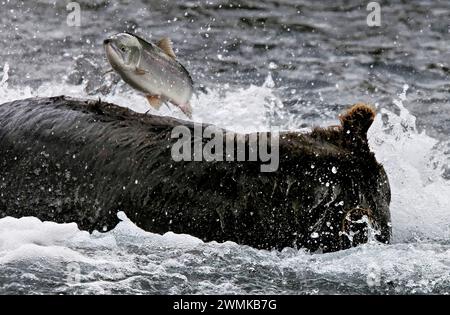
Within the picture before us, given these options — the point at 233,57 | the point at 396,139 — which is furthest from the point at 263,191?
the point at 233,57

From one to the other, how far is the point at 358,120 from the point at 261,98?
13.3ft

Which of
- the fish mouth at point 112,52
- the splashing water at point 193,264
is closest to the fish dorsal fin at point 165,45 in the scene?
the fish mouth at point 112,52

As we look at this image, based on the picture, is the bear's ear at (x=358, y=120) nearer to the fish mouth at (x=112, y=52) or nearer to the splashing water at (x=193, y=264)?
the splashing water at (x=193, y=264)

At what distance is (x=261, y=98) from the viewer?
1038 cm

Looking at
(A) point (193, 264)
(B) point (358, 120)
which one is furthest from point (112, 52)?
(B) point (358, 120)

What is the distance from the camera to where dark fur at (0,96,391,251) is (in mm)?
6309

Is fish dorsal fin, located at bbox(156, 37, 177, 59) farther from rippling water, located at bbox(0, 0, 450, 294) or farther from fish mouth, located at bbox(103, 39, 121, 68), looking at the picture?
rippling water, located at bbox(0, 0, 450, 294)

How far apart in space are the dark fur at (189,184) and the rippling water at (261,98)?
0.35ft

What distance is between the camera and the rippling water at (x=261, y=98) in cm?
634

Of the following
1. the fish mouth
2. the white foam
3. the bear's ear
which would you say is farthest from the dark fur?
the fish mouth

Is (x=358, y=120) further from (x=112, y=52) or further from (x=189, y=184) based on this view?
(x=112, y=52)

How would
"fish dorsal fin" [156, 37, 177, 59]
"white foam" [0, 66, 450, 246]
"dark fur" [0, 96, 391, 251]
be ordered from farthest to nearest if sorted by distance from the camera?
"white foam" [0, 66, 450, 246] → "fish dorsal fin" [156, 37, 177, 59] → "dark fur" [0, 96, 391, 251]
